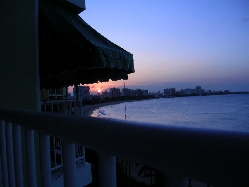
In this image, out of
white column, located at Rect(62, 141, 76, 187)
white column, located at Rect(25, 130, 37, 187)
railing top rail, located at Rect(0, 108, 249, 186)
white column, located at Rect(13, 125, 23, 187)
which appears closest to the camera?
railing top rail, located at Rect(0, 108, 249, 186)

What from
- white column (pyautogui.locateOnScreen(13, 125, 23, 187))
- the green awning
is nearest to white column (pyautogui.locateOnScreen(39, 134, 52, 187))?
white column (pyautogui.locateOnScreen(13, 125, 23, 187))

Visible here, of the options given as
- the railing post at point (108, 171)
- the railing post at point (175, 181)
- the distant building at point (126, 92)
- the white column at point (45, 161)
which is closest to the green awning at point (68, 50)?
the white column at point (45, 161)

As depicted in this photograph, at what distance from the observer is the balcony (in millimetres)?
354

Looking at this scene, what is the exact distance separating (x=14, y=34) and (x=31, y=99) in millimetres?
1052

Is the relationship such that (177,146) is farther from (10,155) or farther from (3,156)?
(3,156)

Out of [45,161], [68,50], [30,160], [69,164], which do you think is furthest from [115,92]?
[69,164]

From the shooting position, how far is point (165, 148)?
1.41 feet

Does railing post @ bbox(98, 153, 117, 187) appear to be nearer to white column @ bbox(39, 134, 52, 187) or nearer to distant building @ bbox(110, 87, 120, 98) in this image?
white column @ bbox(39, 134, 52, 187)

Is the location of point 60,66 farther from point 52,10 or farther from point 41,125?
point 41,125

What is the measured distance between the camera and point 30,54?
2986 mm

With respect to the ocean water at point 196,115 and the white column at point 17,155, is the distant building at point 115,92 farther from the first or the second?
the white column at point 17,155

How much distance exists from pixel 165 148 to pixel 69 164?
0.49 m

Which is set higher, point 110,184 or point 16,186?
point 110,184

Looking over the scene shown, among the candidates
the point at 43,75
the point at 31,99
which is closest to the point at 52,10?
the point at 43,75
